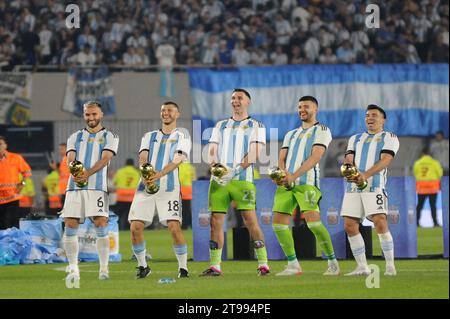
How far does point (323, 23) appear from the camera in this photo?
3419 cm

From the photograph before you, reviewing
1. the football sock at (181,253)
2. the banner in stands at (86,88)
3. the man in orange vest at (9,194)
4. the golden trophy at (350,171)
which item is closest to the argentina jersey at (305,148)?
the golden trophy at (350,171)

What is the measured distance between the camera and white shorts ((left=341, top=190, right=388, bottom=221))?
46.7ft

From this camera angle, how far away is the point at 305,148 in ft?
47.8

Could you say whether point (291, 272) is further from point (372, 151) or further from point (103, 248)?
point (103, 248)

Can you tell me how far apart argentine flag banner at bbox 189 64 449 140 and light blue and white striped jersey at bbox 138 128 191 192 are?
651 inches

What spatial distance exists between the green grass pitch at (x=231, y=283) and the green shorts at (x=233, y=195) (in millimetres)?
846

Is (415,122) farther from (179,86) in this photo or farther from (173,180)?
(173,180)

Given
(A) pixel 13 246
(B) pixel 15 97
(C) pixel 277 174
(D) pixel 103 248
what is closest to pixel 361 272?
(C) pixel 277 174

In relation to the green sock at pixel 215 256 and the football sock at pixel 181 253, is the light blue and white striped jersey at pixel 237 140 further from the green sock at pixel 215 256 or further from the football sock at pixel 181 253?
the football sock at pixel 181 253

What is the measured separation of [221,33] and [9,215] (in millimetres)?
15049

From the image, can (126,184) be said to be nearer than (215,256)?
No

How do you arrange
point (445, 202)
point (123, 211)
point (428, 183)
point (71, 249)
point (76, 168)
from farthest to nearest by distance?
1. point (123, 211)
2. point (428, 183)
3. point (445, 202)
4. point (71, 249)
5. point (76, 168)

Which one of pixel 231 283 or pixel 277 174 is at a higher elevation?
pixel 277 174
